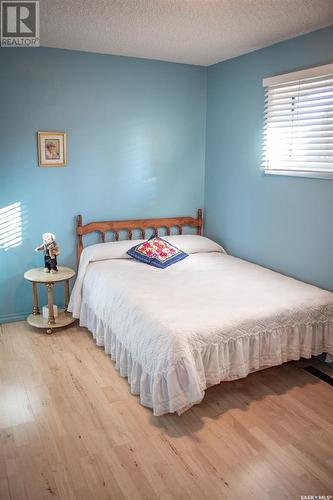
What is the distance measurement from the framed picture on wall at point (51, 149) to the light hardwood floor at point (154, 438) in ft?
5.82

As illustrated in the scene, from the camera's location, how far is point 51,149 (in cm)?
387

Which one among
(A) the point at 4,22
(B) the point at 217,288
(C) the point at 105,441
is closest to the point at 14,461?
(C) the point at 105,441

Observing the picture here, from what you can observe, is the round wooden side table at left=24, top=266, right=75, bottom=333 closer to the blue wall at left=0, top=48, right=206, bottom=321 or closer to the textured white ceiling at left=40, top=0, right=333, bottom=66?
the blue wall at left=0, top=48, right=206, bottom=321

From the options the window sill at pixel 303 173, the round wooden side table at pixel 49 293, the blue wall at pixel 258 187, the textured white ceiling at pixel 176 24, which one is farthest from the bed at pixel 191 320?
the textured white ceiling at pixel 176 24

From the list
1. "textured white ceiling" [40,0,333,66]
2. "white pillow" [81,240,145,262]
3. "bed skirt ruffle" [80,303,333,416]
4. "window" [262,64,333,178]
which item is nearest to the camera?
"bed skirt ruffle" [80,303,333,416]

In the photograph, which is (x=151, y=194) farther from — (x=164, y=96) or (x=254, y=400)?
(x=254, y=400)

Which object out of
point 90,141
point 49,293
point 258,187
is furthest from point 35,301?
point 258,187

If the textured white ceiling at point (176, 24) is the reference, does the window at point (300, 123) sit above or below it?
below

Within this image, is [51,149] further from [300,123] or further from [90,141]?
[300,123]

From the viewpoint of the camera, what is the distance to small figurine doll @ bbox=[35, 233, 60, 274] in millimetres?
3762

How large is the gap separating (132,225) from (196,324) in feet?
6.43

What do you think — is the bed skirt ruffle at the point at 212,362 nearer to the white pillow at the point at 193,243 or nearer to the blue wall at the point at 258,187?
the blue wall at the point at 258,187

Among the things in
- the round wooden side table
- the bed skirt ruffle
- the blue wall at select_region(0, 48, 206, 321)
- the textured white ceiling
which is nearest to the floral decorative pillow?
the blue wall at select_region(0, 48, 206, 321)

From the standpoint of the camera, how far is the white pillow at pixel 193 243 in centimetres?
425
